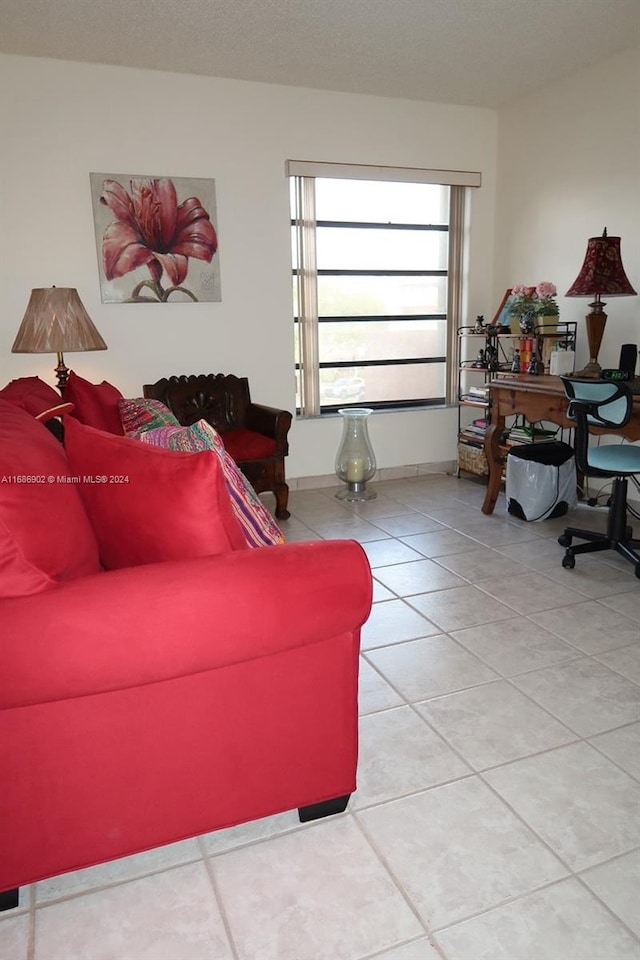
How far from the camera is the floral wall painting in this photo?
154 inches

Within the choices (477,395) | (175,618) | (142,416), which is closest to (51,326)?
(142,416)

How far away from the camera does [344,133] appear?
4352mm

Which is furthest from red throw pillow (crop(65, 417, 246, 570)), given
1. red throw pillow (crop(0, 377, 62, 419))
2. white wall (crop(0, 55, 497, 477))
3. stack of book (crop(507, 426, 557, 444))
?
stack of book (crop(507, 426, 557, 444))

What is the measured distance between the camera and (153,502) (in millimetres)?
1363

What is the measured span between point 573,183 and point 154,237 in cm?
265

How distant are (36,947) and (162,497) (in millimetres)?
932

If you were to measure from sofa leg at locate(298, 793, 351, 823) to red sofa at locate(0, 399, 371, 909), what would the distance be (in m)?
0.07

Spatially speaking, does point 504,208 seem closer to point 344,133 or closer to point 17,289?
point 344,133

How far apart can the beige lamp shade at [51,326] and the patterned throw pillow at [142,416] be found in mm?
744

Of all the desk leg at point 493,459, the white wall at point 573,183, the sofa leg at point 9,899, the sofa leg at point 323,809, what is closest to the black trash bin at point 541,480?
the desk leg at point 493,459

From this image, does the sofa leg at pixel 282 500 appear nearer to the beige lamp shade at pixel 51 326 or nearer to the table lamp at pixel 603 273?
the beige lamp shade at pixel 51 326

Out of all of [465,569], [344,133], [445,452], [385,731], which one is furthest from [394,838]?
[344,133]

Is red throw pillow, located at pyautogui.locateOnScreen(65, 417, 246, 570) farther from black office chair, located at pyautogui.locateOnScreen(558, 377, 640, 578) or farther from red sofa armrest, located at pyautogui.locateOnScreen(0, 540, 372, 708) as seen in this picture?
black office chair, located at pyautogui.locateOnScreen(558, 377, 640, 578)

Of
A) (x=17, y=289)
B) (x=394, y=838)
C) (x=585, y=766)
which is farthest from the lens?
(x=17, y=289)
